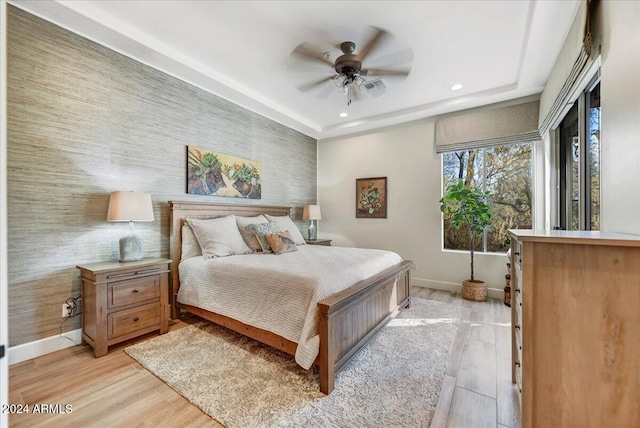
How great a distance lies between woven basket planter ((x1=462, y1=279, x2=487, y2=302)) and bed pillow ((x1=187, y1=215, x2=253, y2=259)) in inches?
117

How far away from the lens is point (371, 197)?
15.9 ft

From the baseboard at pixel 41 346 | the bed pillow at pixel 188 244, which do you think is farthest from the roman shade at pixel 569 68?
the baseboard at pixel 41 346

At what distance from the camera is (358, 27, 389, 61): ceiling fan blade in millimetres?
2110

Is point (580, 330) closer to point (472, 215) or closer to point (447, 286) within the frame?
point (472, 215)

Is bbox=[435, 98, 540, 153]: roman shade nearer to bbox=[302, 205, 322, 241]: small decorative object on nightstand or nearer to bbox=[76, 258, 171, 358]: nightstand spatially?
bbox=[302, 205, 322, 241]: small decorative object on nightstand

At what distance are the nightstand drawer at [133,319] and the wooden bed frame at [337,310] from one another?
37cm

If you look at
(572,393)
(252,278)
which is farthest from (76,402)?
(572,393)

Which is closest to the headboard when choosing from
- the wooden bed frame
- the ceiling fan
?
the wooden bed frame

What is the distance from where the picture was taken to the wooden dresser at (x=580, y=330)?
108 cm

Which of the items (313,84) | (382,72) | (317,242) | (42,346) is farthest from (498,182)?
(42,346)

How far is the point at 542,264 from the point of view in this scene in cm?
120

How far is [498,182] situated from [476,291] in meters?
1.63

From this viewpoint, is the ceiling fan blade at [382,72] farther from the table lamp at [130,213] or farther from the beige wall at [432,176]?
the table lamp at [130,213]

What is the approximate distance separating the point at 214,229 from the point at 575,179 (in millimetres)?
3764
